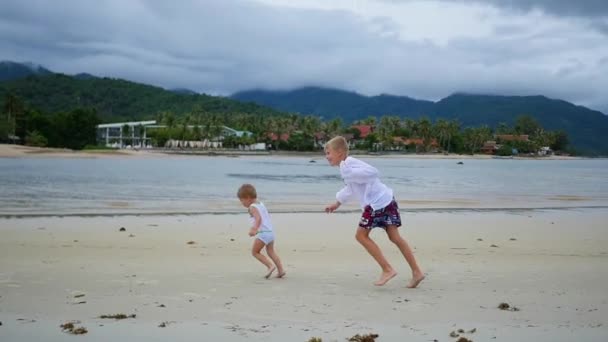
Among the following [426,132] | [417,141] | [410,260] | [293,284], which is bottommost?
[293,284]

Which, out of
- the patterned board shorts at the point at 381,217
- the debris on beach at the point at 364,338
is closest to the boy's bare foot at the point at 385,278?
the patterned board shorts at the point at 381,217

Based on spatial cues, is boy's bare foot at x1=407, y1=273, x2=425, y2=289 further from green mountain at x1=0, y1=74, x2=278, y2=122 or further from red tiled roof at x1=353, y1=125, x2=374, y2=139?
green mountain at x1=0, y1=74, x2=278, y2=122

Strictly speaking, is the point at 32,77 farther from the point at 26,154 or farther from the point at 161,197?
the point at 161,197

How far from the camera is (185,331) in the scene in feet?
14.6

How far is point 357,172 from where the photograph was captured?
19.9ft

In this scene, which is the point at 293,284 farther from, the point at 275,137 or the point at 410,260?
the point at 275,137

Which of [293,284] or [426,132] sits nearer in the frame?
[293,284]

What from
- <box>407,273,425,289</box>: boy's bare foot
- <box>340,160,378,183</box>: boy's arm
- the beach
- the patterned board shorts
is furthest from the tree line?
<box>407,273,425,289</box>: boy's bare foot

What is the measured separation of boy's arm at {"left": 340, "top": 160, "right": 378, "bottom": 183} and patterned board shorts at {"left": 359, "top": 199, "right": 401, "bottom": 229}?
295mm

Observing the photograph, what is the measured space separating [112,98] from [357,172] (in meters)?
185

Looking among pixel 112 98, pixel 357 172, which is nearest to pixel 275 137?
pixel 112 98

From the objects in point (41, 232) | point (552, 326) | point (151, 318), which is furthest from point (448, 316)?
point (41, 232)

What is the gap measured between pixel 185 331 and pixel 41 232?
21.0 ft

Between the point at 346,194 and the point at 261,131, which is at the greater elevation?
the point at 261,131
